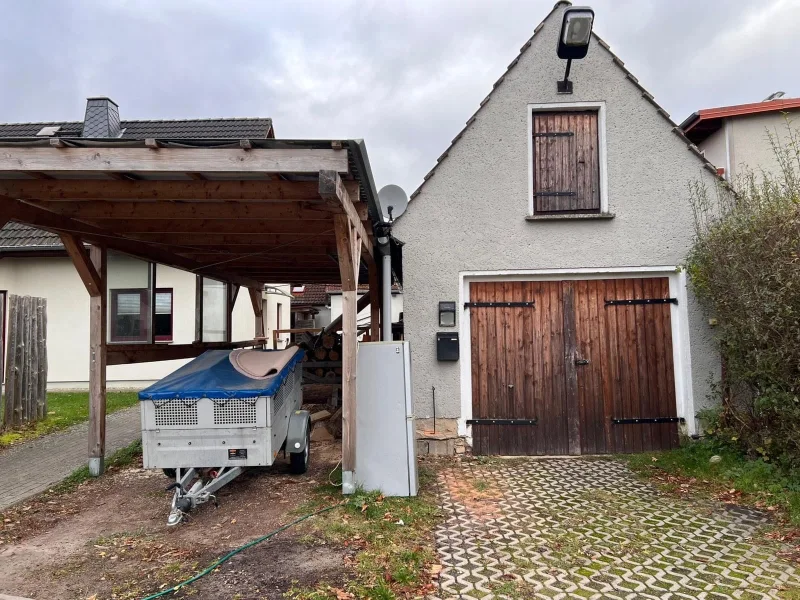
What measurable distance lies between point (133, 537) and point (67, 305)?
11.3m

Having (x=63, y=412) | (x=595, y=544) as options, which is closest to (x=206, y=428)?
(x=595, y=544)

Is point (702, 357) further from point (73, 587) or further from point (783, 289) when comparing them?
point (73, 587)

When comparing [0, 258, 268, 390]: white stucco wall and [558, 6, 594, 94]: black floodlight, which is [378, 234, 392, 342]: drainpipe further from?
[0, 258, 268, 390]: white stucco wall

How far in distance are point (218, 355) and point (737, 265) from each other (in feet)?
20.1

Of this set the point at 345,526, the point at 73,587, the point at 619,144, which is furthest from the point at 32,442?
the point at 619,144

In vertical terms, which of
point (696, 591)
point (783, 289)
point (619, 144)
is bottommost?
point (696, 591)

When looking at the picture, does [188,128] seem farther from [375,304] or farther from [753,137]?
[753,137]

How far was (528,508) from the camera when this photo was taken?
16.1ft

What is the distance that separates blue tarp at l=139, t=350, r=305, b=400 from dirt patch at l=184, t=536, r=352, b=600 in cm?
149

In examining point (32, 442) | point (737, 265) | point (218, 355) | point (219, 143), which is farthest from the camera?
point (32, 442)

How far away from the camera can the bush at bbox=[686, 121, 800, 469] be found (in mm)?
5000

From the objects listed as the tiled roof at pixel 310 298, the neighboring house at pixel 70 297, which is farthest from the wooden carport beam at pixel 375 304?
the tiled roof at pixel 310 298

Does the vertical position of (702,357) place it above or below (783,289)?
below

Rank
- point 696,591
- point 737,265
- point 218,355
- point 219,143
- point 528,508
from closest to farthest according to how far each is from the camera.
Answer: point 696,591 → point 219,143 → point 528,508 → point 737,265 → point 218,355
